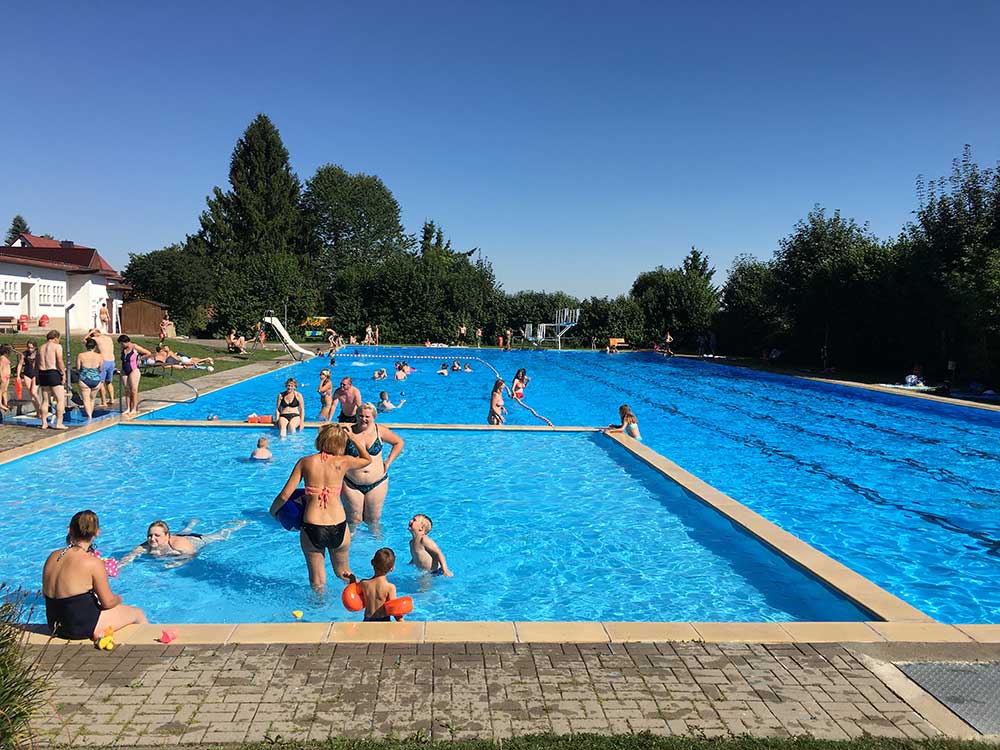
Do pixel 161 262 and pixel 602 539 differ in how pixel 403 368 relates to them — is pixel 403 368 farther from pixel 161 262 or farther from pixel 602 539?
pixel 161 262

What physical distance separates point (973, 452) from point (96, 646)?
1638cm

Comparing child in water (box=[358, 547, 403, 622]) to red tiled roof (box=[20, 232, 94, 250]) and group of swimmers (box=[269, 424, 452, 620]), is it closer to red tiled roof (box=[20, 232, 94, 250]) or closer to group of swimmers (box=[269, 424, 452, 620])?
group of swimmers (box=[269, 424, 452, 620])

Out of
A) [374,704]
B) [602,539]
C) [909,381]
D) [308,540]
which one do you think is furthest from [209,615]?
[909,381]

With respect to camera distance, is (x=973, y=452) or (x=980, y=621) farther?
(x=973, y=452)

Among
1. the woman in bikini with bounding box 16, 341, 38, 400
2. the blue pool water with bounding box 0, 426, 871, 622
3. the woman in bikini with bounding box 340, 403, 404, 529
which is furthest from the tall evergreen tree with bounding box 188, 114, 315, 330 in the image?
the woman in bikini with bounding box 340, 403, 404, 529

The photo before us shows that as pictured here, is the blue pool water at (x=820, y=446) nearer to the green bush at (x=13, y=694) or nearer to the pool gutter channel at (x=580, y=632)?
the pool gutter channel at (x=580, y=632)

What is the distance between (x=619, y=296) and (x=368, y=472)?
138 ft

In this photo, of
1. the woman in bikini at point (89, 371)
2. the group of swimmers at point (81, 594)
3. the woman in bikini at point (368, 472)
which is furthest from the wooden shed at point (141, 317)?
the group of swimmers at point (81, 594)

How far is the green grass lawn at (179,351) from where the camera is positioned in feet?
68.5

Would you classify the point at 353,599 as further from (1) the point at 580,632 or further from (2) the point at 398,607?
(1) the point at 580,632


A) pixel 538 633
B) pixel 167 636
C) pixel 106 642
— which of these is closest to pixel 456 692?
pixel 538 633

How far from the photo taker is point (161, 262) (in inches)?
1715

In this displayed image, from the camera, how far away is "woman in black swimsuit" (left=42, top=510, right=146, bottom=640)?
4.64 m

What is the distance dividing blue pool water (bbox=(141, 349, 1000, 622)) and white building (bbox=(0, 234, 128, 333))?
10901 mm
